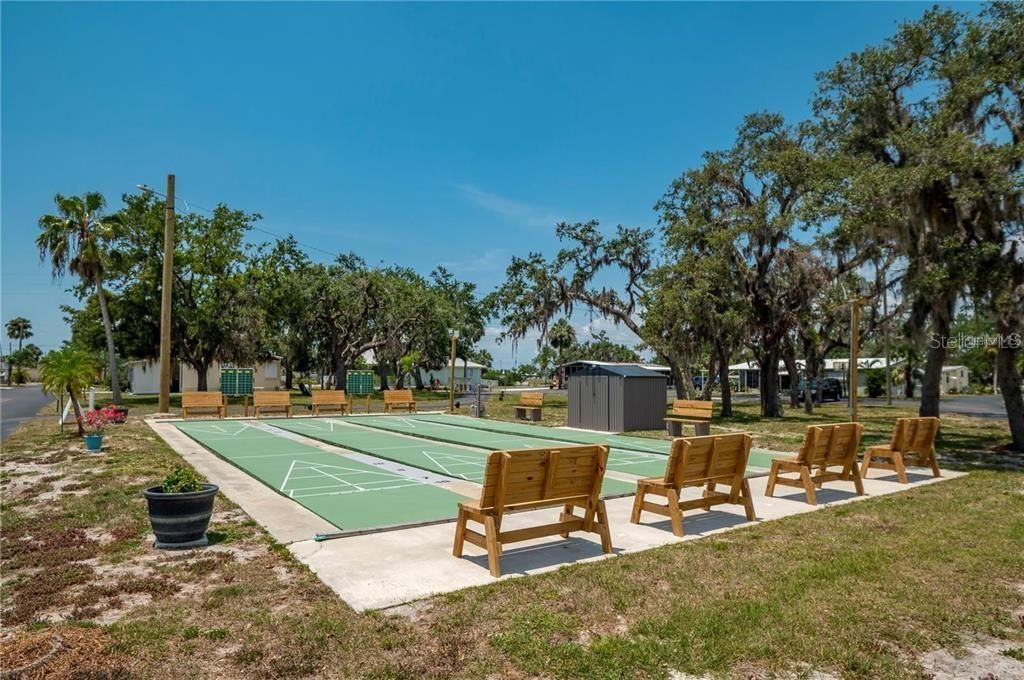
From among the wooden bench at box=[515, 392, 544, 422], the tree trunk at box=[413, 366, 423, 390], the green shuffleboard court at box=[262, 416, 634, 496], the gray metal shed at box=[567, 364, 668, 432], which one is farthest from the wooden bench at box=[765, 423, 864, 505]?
the tree trunk at box=[413, 366, 423, 390]

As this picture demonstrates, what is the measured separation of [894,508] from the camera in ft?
23.9

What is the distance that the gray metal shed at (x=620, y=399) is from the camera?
17375mm

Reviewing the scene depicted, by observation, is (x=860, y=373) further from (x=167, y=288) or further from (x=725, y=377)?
(x=167, y=288)

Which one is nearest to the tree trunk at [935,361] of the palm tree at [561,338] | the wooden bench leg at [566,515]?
the wooden bench leg at [566,515]

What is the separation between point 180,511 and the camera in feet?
18.0

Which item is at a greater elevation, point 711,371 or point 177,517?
point 711,371

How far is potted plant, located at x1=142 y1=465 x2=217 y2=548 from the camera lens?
215 inches

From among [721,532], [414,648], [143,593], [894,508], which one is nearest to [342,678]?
[414,648]

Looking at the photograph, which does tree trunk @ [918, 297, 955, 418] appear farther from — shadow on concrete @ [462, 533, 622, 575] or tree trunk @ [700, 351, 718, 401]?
shadow on concrete @ [462, 533, 622, 575]

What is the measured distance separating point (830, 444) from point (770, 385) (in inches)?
680

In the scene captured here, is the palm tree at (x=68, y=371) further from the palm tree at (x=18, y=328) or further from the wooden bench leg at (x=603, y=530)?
the palm tree at (x=18, y=328)

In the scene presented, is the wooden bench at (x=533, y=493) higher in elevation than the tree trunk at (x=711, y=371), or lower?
lower

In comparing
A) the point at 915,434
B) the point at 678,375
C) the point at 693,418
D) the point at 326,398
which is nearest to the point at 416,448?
the point at 693,418

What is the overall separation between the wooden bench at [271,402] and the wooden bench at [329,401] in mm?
907
